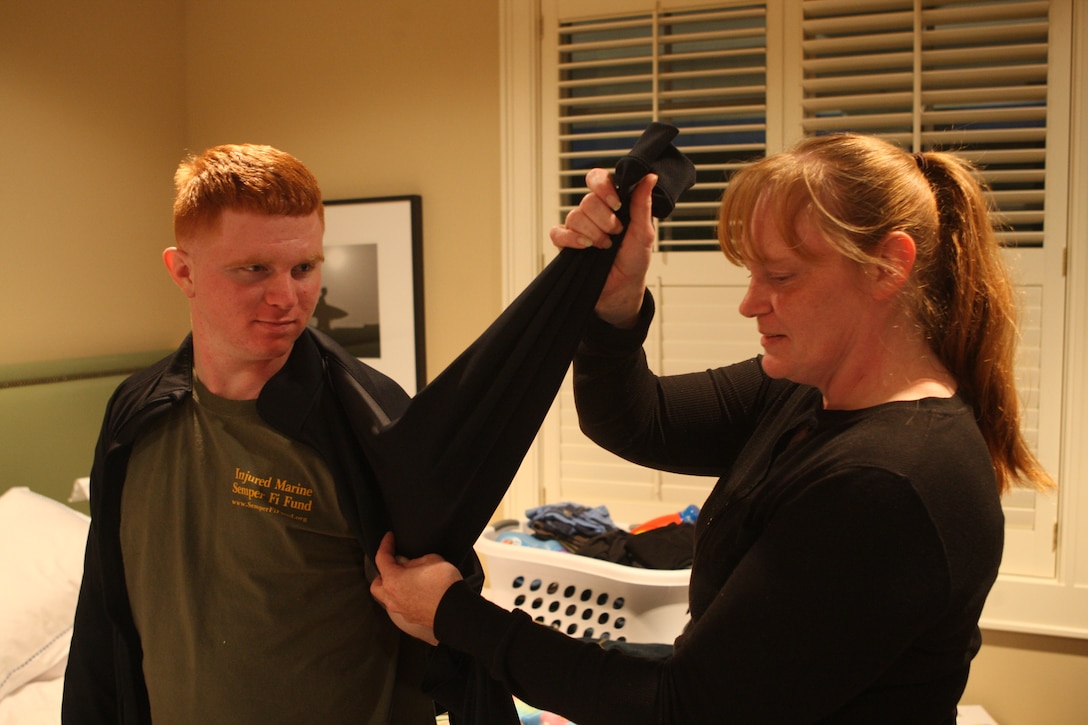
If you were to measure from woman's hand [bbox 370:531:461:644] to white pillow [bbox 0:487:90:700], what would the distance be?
1.18 metres

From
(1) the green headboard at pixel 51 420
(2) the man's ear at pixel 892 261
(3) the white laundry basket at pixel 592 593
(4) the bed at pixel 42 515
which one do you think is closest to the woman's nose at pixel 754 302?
(2) the man's ear at pixel 892 261

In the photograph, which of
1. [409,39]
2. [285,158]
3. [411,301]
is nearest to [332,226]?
[411,301]

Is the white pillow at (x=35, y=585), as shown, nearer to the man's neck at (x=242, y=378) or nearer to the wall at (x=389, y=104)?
the man's neck at (x=242, y=378)

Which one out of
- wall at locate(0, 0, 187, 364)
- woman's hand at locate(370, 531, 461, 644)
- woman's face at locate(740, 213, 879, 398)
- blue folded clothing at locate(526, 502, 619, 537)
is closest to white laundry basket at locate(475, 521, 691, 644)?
blue folded clothing at locate(526, 502, 619, 537)

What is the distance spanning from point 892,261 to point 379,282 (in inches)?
89.1

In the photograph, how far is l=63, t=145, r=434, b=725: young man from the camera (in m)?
1.06

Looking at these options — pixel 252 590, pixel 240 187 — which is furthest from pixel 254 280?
pixel 252 590

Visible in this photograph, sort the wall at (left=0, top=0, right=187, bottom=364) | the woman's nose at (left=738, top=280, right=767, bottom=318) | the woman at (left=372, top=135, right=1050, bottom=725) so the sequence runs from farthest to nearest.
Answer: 1. the wall at (left=0, top=0, right=187, bottom=364)
2. the woman's nose at (left=738, top=280, right=767, bottom=318)
3. the woman at (left=372, top=135, right=1050, bottom=725)

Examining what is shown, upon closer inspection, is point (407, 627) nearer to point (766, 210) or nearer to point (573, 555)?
point (766, 210)

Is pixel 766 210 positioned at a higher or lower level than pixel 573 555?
higher

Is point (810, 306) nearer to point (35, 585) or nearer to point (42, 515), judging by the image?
point (35, 585)

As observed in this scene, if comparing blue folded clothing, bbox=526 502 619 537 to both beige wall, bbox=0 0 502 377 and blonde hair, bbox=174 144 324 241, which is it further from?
blonde hair, bbox=174 144 324 241

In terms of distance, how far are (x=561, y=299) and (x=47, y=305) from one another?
2.19 meters

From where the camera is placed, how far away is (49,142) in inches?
102
